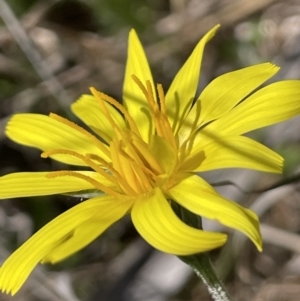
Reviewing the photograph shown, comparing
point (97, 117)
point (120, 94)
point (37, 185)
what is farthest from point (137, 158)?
point (120, 94)

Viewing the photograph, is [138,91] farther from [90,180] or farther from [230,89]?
[90,180]

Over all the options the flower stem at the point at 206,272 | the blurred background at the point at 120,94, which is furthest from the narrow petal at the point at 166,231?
the blurred background at the point at 120,94

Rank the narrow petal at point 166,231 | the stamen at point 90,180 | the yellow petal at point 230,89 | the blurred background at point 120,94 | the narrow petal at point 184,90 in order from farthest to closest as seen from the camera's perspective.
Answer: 1. the blurred background at point 120,94
2. the narrow petal at point 184,90
3. the yellow petal at point 230,89
4. the stamen at point 90,180
5. the narrow petal at point 166,231

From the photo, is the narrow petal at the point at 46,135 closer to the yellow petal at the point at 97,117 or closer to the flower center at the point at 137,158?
the yellow petal at the point at 97,117

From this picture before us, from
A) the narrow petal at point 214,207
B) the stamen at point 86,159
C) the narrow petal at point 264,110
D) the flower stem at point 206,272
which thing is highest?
the stamen at point 86,159

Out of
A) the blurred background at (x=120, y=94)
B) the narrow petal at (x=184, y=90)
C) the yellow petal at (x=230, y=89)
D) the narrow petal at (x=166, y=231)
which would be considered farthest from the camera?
the blurred background at (x=120, y=94)

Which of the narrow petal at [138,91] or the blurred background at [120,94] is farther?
the blurred background at [120,94]

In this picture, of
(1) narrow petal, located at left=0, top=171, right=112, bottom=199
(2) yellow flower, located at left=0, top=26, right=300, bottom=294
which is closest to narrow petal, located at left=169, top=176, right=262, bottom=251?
(2) yellow flower, located at left=0, top=26, right=300, bottom=294

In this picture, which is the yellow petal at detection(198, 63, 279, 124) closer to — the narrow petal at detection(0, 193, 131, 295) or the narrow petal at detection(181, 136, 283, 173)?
the narrow petal at detection(181, 136, 283, 173)
